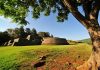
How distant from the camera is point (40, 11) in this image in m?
25.8

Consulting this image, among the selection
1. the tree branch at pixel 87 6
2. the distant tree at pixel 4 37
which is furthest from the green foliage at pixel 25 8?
the distant tree at pixel 4 37

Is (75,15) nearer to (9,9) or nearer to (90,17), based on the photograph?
(90,17)

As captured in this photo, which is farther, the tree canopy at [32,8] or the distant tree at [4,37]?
the distant tree at [4,37]

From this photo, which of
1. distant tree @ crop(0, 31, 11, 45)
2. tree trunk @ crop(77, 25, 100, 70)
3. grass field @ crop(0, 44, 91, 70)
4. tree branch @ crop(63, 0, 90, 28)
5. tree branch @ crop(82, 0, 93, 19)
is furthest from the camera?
distant tree @ crop(0, 31, 11, 45)

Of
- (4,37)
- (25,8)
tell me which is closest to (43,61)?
(25,8)

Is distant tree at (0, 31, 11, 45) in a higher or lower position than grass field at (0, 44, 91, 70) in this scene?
higher

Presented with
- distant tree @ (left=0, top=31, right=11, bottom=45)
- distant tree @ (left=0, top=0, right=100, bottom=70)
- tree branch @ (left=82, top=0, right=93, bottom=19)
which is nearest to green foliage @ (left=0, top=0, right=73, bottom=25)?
distant tree @ (left=0, top=0, right=100, bottom=70)

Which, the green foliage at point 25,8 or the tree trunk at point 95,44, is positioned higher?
the green foliage at point 25,8

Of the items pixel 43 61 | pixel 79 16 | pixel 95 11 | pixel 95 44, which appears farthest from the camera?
pixel 43 61

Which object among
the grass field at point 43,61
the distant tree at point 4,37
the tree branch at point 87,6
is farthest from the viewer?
the distant tree at point 4,37

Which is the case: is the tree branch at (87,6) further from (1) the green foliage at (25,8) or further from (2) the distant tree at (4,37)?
(2) the distant tree at (4,37)

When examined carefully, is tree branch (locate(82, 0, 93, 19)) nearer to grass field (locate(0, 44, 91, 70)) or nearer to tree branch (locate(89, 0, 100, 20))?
tree branch (locate(89, 0, 100, 20))

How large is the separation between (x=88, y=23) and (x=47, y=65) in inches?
236

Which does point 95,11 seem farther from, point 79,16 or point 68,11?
point 68,11
